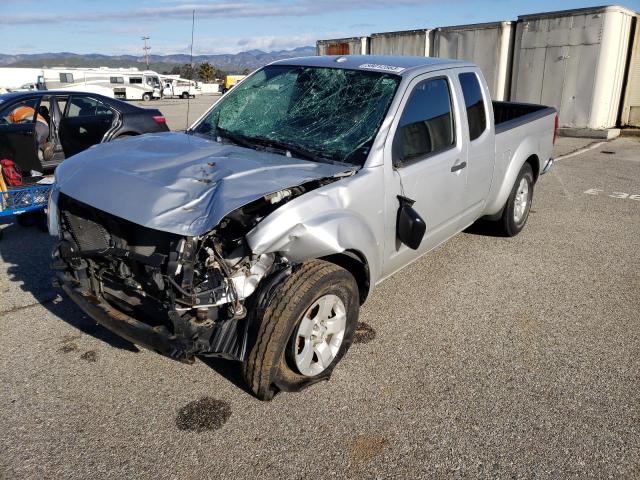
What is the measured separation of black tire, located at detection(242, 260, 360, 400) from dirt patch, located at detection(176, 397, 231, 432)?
0.72 feet

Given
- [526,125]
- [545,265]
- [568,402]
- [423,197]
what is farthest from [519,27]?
[568,402]

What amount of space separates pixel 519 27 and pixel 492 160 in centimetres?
1187

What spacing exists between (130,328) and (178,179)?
2.82 feet

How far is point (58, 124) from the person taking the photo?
7676mm

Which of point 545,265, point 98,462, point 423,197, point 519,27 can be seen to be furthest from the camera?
point 519,27

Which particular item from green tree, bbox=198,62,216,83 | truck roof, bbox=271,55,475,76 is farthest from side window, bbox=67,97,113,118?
green tree, bbox=198,62,216,83

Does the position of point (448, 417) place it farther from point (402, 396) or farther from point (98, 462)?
point (98, 462)

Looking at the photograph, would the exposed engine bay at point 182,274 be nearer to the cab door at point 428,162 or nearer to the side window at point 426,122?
the cab door at point 428,162

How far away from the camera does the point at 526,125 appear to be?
547 cm

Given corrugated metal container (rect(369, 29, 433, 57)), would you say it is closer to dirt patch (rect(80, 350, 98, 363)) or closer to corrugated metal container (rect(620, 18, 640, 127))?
corrugated metal container (rect(620, 18, 640, 127))

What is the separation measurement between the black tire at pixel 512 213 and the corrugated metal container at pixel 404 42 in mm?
11684

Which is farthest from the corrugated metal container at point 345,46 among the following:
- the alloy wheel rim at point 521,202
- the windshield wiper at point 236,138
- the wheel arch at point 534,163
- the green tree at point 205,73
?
the green tree at point 205,73

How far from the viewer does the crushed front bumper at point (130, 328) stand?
2709 millimetres

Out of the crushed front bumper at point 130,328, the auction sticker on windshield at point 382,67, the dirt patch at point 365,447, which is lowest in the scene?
the dirt patch at point 365,447
